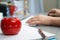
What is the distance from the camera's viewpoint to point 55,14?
110cm

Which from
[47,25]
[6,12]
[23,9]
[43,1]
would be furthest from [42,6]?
[47,25]

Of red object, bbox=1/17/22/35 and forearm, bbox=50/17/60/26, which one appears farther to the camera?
forearm, bbox=50/17/60/26

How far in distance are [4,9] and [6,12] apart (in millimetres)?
52

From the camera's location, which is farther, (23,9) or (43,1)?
(43,1)

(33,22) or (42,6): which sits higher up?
(33,22)

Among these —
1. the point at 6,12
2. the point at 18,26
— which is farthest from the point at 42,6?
the point at 18,26

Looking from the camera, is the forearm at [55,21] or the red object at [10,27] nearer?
the red object at [10,27]

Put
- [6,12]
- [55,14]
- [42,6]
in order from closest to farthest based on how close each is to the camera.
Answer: [55,14] < [6,12] < [42,6]

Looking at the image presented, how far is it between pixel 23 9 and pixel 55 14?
68 centimetres

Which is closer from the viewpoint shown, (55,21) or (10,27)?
(10,27)

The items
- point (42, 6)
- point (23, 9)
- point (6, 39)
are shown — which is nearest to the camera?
point (6, 39)

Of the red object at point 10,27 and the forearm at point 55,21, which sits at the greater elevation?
the red object at point 10,27

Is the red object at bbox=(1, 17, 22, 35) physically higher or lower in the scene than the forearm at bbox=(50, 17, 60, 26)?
higher

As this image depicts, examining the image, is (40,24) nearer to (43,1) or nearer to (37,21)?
(37,21)
